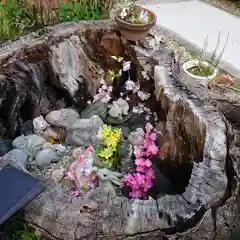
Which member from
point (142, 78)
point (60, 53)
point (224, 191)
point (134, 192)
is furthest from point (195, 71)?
point (224, 191)

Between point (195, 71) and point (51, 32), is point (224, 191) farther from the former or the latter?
point (195, 71)

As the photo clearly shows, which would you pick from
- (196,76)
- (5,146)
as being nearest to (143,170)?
(5,146)

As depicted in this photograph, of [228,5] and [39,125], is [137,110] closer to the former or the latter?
[39,125]

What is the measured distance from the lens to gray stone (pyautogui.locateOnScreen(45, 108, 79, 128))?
8.58 feet

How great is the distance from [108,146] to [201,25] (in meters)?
2.35

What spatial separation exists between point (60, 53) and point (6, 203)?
1138mm

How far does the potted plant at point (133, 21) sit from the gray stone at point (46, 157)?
854 mm

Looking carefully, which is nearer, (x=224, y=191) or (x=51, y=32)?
(x=224, y=191)

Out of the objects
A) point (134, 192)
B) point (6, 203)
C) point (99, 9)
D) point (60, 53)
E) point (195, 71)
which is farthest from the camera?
point (99, 9)

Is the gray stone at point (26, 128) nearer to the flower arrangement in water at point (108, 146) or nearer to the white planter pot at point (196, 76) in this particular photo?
the flower arrangement in water at point (108, 146)

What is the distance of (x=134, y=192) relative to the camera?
2.26 m

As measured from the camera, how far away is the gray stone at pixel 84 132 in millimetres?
2496

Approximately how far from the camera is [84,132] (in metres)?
2.53

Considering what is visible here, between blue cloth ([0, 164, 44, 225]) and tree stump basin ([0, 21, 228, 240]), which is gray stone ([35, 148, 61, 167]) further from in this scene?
blue cloth ([0, 164, 44, 225])
